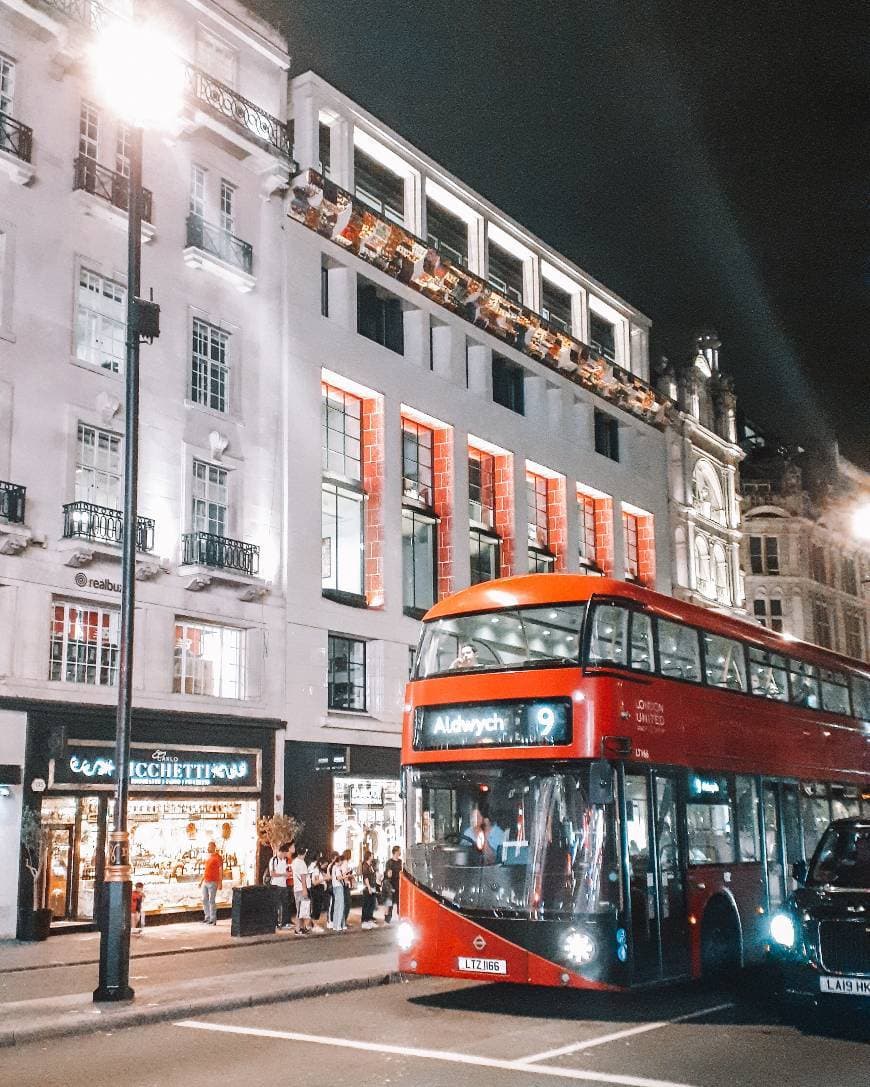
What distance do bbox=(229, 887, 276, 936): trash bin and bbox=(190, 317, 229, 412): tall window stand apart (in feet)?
38.0

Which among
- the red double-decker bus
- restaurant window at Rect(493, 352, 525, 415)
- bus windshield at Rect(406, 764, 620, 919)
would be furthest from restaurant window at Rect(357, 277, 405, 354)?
bus windshield at Rect(406, 764, 620, 919)

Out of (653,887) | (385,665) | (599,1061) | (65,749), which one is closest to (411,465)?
(385,665)

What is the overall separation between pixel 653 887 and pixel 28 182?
Answer: 765 inches

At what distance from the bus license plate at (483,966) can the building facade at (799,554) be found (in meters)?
51.8

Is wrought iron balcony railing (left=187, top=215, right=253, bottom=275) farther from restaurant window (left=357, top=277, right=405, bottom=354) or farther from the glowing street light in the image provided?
the glowing street light

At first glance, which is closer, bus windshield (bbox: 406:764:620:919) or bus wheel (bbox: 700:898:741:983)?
bus windshield (bbox: 406:764:620:919)

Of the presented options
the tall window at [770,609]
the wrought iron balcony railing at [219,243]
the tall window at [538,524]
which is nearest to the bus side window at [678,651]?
the wrought iron balcony railing at [219,243]

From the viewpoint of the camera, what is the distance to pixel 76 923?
75.1ft

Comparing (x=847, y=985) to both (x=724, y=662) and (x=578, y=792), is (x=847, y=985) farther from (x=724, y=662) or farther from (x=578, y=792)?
(x=724, y=662)

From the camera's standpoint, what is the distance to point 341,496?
106 ft

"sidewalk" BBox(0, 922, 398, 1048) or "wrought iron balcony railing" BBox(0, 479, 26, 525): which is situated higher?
"wrought iron balcony railing" BBox(0, 479, 26, 525)

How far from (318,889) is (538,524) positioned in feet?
63.3

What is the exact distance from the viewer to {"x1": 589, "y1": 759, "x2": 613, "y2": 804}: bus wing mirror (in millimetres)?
11688

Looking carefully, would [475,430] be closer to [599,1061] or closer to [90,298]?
[90,298]
